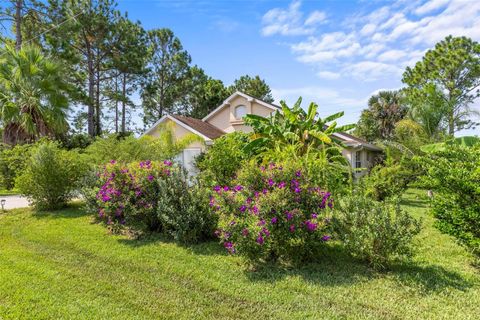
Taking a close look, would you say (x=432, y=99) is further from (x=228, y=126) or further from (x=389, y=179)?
(x=228, y=126)

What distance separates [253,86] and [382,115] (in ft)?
55.0

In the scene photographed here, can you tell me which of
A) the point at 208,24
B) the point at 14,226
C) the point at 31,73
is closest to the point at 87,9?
the point at 31,73

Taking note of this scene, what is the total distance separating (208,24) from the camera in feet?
36.5

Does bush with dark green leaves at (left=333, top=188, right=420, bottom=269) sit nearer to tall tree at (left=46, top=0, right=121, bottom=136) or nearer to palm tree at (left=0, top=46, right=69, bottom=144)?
palm tree at (left=0, top=46, right=69, bottom=144)

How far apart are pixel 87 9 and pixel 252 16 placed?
18910 millimetres

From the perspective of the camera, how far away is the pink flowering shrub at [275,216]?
15.3ft

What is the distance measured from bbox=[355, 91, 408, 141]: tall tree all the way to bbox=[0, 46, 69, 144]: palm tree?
28005 millimetres

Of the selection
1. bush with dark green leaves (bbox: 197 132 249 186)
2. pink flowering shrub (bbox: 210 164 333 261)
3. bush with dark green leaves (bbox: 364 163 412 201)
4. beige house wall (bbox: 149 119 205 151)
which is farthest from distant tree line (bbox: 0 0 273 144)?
bush with dark green leaves (bbox: 364 163 412 201)

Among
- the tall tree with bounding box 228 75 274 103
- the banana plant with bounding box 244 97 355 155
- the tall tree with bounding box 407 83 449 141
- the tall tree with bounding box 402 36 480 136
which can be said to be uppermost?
the tall tree with bounding box 228 75 274 103

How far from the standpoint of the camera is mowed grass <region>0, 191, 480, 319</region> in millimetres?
3529

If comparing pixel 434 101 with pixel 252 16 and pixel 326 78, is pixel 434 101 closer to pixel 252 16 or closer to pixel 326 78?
pixel 326 78

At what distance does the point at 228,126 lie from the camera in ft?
69.6

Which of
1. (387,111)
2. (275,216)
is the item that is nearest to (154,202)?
(275,216)

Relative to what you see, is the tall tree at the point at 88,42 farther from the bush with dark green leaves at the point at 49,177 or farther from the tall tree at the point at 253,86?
the tall tree at the point at 253,86
